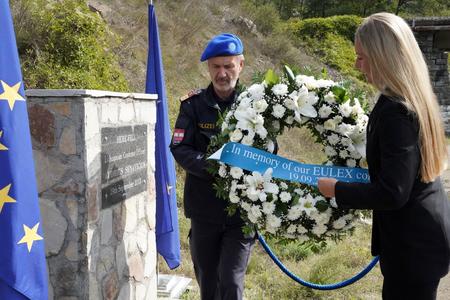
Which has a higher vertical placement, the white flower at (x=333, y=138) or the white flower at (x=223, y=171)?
the white flower at (x=333, y=138)

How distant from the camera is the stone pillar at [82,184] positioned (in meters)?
2.77

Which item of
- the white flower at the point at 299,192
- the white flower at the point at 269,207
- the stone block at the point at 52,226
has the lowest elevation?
the stone block at the point at 52,226

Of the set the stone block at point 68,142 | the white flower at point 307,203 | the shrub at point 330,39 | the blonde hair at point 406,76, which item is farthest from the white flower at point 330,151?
the shrub at point 330,39

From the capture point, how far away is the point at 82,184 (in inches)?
110

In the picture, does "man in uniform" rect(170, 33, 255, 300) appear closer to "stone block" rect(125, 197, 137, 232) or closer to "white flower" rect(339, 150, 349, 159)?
"stone block" rect(125, 197, 137, 232)

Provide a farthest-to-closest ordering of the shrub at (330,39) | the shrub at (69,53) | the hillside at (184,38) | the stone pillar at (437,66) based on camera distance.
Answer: the stone pillar at (437,66)
the shrub at (330,39)
the hillside at (184,38)
the shrub at (69,53)

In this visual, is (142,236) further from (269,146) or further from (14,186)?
(14,186)

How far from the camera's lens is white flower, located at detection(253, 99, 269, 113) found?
9.23 feet

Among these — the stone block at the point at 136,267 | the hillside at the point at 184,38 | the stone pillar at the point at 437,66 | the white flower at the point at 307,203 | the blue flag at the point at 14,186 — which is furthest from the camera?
the stone pillar at the point at 437,66

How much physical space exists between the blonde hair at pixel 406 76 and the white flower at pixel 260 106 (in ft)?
2.41

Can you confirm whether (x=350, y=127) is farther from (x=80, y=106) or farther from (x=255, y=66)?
(x=255, y=66)

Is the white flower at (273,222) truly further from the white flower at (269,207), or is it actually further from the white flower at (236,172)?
the white flower at (236,172)

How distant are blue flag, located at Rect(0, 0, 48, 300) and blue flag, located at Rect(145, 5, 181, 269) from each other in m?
2.03

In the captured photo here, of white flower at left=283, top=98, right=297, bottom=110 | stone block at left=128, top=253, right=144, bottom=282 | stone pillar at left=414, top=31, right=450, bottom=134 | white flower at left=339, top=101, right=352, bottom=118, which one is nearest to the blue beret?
white flower at left=283, top=98, right=297, bottom=110
